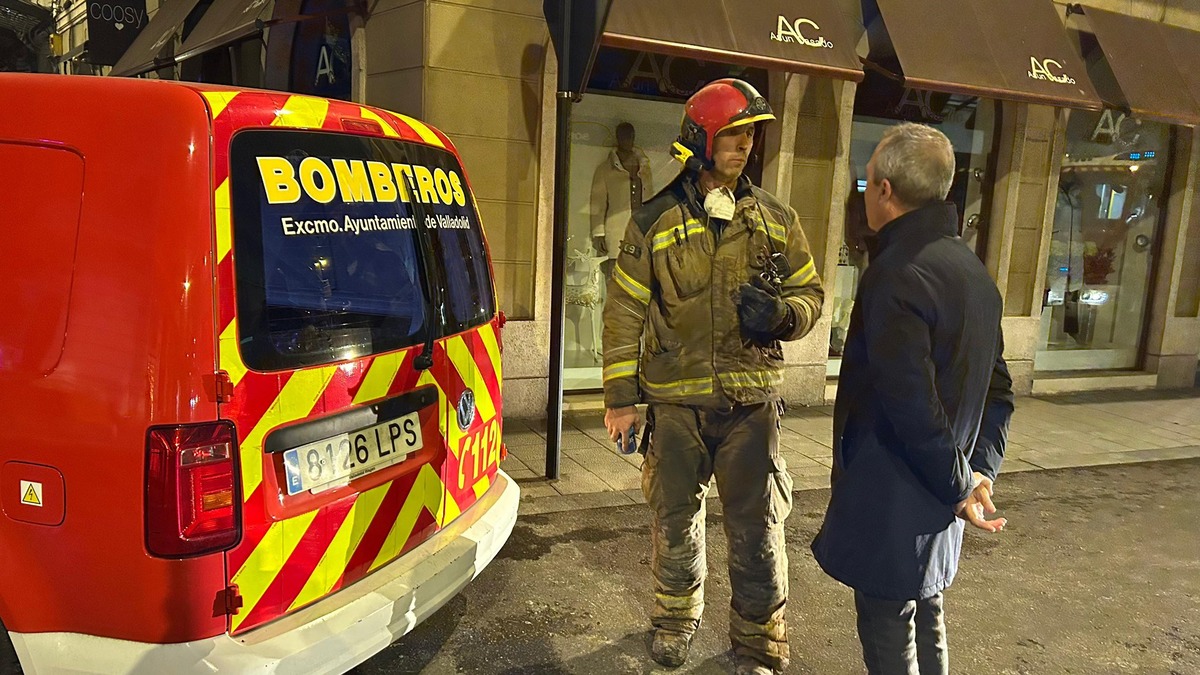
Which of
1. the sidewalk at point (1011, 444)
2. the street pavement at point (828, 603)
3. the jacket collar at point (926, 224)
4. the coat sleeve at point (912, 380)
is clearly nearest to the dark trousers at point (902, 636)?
the coat sleeve at point (912, 380)

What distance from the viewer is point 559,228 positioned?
494 centimetres

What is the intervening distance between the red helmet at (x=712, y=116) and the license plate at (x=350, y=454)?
4.35ft

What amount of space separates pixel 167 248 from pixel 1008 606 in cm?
372

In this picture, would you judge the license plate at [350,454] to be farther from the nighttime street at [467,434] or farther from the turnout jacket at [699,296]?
the turnout jacket at [699,296]

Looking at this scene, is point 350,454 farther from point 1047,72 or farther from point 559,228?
point 1047,72

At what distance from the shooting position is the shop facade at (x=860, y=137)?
20.4 feet

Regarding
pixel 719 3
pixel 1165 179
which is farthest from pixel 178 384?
pixel 1165 179

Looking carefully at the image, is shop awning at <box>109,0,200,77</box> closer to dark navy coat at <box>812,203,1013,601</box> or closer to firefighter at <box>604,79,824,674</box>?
firefighter at <box>604,79,824,674</box>

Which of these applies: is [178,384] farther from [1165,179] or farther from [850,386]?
[1165,179]

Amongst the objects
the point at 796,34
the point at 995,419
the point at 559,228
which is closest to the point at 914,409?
the point at 995,419

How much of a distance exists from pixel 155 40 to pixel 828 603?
9.74 m

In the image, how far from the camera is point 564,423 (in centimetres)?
661

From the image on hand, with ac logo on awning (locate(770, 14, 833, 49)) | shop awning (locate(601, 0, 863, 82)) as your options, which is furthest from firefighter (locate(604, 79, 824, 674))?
ac logo on awning (locate(770, 14, 833, 49))

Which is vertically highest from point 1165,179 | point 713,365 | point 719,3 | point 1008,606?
point 719,3
